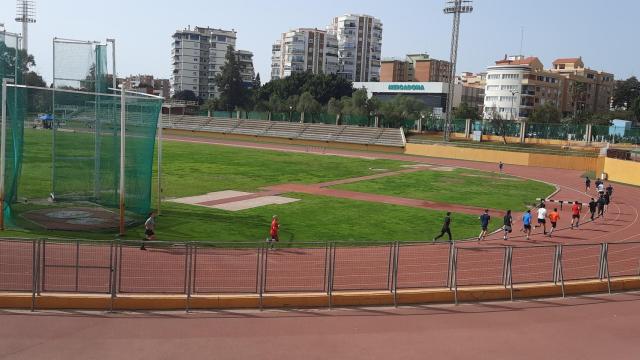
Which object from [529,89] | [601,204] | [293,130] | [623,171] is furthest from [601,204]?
[529,89]

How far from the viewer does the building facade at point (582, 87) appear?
13388 cm

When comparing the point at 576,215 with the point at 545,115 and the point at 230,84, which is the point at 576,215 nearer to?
the point at 545,115

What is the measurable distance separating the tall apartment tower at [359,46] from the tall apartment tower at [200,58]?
30.6m

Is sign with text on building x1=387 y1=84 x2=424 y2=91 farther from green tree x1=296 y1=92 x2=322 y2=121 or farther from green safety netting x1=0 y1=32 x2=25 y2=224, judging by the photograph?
green safety netting x1=0 y1=32 x2=25 y2=224

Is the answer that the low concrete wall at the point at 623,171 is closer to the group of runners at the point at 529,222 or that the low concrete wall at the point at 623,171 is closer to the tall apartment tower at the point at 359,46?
the group of runners at the point at 529,222

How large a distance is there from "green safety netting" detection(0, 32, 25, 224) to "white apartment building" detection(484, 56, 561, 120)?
377ft

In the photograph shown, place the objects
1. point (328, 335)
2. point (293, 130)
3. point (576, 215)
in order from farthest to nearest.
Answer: point (293, 130)
point (576, 215)
point (328, 335)

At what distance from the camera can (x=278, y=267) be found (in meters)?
16.9

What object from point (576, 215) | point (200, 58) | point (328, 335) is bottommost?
point (328, 335)

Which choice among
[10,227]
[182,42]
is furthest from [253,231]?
[182,42]

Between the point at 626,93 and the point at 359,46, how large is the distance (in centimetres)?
8462

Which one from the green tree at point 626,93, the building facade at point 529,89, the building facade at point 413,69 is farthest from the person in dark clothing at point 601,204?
the building facade at point 413,69

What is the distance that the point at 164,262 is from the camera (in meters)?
16.7

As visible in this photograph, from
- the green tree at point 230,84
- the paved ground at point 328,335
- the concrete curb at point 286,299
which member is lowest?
the paved ground at point 328,335
